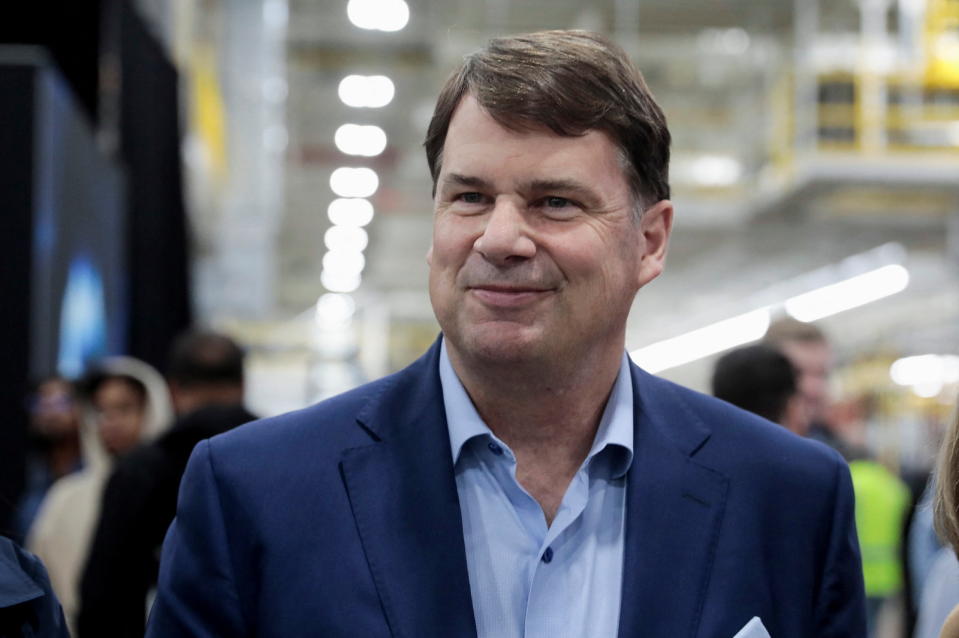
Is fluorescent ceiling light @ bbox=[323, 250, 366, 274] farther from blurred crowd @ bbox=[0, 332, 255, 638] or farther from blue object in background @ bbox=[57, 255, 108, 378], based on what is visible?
blurred crowd @ bbox=[0, 332, 255, 638]

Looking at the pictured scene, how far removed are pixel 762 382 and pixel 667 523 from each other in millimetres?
1896

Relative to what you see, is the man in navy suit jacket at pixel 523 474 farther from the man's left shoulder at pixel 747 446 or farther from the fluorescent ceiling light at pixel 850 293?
the fluorescent ceiling light at pixel 850 293

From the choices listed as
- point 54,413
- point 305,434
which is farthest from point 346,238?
point 305,434

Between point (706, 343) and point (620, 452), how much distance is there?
21.6 meters

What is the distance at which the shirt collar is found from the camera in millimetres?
1811

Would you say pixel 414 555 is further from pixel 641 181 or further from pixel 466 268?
pixel 641 181

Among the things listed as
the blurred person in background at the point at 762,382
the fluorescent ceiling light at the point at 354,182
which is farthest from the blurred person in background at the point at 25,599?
the fluorescent ceiling light at the point at 354,182

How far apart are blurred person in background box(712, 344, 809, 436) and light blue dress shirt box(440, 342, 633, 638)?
181 centimetres

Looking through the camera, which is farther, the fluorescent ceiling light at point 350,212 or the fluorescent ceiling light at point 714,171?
the fluorescent ceiling light at point 350,212

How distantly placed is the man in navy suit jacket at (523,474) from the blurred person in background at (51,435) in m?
3.86

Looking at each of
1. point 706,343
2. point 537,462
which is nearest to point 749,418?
point 537,462

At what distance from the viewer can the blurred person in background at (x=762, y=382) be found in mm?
3605

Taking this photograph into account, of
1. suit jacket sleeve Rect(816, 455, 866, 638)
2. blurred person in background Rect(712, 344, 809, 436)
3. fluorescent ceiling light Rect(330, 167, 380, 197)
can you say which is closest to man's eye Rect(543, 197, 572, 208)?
suit jacket sleeve Rect(816, 455, 866, 638)

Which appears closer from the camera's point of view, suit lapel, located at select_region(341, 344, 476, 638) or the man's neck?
suit lapel, located at select_region(341, 344, 476, 638)
